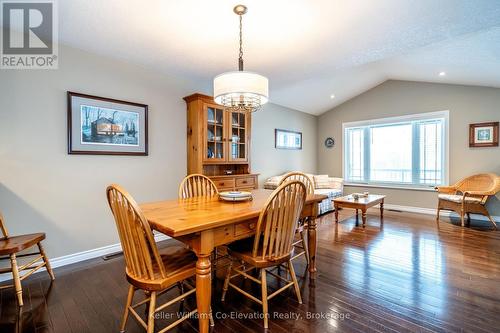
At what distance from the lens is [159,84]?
10.8ft

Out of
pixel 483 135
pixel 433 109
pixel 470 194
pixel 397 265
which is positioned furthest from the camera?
pixel 433 109

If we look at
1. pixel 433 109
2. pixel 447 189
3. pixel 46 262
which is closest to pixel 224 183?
pixel 46 262

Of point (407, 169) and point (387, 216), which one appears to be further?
point (407, 169)

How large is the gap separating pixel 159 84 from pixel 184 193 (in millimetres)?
1730

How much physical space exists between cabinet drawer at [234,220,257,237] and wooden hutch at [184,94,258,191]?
1775 mm

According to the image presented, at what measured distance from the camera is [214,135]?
3.60 metres

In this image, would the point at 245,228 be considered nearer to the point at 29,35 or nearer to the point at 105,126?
the point at 105,126

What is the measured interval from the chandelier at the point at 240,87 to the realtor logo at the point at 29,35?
4.87 feet

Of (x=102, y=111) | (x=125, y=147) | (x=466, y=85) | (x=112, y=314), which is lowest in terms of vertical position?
(x=112, y=314)

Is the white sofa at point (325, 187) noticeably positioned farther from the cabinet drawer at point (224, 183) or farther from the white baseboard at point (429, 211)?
the cabinet drawer at point (224, 183)

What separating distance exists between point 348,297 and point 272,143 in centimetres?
373

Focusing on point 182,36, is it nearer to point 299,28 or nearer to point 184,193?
point 299,28

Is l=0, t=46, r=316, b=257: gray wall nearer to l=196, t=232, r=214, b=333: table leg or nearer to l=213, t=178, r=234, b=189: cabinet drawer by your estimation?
l=213, t=178, r=234, b=189: cabinet drawer

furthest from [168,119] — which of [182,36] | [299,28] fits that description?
[299,28]
